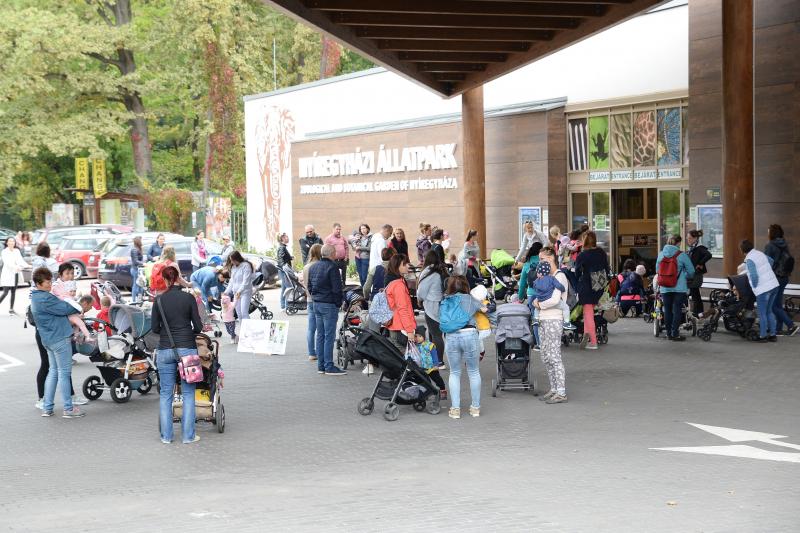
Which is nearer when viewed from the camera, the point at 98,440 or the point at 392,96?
the point at 98,440

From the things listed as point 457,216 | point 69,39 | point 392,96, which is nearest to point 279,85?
point 69,39

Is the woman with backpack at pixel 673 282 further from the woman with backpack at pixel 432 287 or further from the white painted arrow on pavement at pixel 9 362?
the white painted arrow on pavement at pixel 9 362

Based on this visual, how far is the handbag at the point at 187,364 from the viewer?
10656 mm

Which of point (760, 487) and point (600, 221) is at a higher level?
point (600, 221)

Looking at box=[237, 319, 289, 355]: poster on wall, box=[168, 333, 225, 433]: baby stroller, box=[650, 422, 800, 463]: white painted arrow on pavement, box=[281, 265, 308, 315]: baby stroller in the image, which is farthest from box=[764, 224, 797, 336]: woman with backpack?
box=[281, 265, 308, 315]: baby stroller

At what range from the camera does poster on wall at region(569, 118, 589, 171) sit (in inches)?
983

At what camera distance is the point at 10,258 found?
25.6 m

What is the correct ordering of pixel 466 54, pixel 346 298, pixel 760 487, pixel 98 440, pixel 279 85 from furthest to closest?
pixel 279 85, pixel 466 54, pixel 346 298, pixel 98 440, pixel 760 487

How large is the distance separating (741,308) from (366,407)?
7.96 metres

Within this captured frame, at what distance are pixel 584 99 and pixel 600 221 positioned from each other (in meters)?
2.87

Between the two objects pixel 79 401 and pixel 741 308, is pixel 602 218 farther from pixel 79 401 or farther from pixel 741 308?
pixel 79 401

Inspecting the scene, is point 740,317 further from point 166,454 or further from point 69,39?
point 69,39

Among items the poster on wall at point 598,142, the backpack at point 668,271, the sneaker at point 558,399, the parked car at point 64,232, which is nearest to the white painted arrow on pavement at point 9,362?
the sneaker at point 558,399

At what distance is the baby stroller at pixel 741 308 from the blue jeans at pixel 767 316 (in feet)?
0.54
